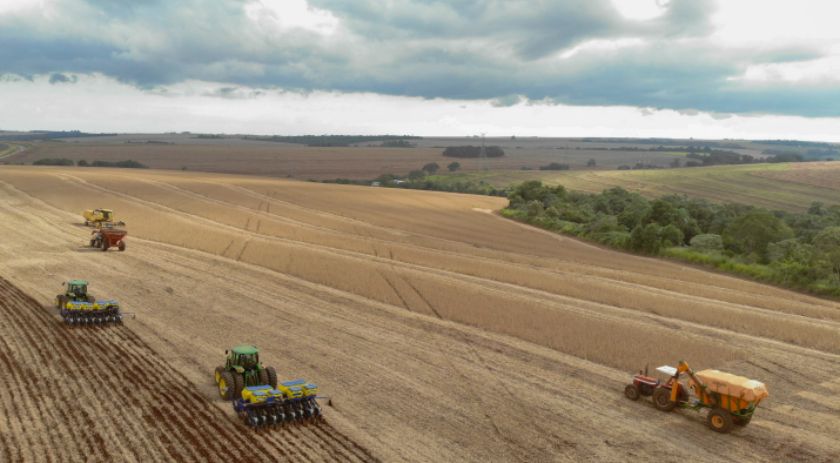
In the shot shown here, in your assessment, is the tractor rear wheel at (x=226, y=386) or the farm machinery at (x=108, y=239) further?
the farm machinery at (x=108, y=239)

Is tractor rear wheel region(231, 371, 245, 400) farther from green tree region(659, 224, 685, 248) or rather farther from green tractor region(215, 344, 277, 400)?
green tree region(659, 224, 685, 248)

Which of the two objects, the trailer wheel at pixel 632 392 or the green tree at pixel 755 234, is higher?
the green tree at pixel 755 234

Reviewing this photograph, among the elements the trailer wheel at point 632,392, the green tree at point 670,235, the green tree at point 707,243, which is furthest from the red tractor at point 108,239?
the green tree at point 707,243

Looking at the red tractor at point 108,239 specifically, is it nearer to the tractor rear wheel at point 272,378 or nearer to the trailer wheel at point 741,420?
the tractor rear wheel at point 272,378

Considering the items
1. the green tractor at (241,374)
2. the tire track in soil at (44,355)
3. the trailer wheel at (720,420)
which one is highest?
the green tractor at (241,374)

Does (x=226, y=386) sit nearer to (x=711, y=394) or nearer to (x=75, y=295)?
(x=75, y=295)

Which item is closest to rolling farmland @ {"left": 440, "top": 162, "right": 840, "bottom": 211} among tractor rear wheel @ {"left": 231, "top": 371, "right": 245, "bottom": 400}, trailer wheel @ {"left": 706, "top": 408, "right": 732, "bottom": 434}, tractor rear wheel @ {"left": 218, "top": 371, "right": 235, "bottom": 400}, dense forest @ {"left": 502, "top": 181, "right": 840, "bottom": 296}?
dense forest @ {"left": 502, "top": 181, "right": 840, "bottom": 296}

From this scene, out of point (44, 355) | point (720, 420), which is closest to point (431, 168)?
point (44, 355)

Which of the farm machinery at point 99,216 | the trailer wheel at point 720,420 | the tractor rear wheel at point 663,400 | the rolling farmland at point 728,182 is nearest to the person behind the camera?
the trailer wheel at point 720,420
